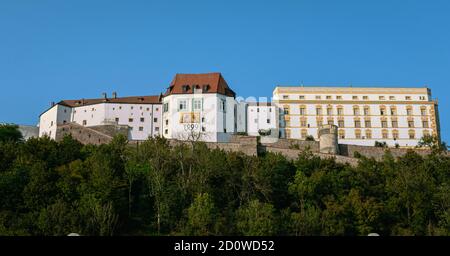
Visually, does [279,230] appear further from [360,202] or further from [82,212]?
[82,212]

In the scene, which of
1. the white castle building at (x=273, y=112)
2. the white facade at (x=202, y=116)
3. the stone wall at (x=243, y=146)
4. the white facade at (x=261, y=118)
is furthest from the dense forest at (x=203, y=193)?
the white facade at (x=261, y=118)

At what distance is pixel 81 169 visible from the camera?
162 ft

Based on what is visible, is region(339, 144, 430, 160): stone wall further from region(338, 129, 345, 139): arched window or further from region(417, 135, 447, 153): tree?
region(338, 129, 345, 139): arched window

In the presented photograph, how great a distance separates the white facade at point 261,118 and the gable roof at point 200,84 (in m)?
3.80

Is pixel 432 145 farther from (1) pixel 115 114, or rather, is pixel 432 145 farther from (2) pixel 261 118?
(1) pixel 115 114

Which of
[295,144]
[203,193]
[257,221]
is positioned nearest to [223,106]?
[295,144]

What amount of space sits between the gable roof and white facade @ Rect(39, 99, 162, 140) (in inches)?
176

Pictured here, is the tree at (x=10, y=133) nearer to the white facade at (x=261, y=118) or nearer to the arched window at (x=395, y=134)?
the white facade at (x=261, y=118)

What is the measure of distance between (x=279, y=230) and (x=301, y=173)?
419 inches

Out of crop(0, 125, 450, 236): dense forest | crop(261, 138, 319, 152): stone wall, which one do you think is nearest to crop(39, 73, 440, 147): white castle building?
crop(261, 138, 319, 152): stone wall

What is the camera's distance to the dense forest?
4372 centimetres

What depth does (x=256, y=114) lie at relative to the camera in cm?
7956

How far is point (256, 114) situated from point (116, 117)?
67.2ft
